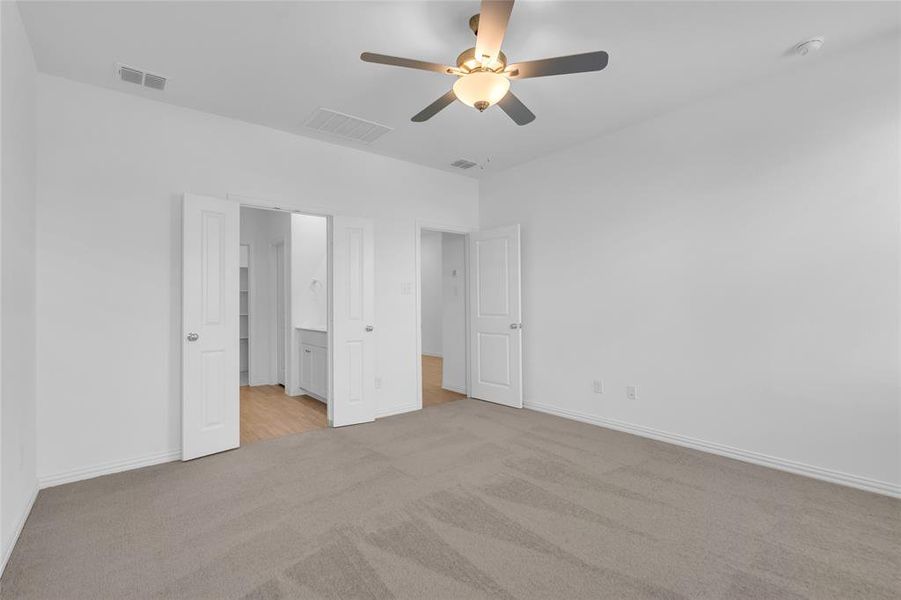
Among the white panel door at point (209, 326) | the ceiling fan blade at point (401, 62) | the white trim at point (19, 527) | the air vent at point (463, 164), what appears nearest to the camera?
the white trim at point (19, 527)

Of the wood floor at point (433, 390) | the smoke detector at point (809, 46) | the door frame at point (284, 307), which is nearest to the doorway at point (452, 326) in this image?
the wood floor at point (433, 390)

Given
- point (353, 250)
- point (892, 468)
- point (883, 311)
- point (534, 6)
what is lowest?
point (892, 468)

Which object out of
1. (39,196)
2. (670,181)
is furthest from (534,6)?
(39,196)

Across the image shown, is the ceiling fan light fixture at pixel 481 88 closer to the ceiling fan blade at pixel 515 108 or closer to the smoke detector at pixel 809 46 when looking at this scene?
the ceiling fan blade at pixel 515 108

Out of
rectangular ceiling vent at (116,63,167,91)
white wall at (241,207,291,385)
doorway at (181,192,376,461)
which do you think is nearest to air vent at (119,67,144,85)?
rectangular ceiling vent at (116,63,167,91)

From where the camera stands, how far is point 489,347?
17.1ft

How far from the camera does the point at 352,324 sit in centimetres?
436

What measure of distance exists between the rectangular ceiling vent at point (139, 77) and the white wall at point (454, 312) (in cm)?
358

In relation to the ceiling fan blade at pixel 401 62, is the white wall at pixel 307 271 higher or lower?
lower

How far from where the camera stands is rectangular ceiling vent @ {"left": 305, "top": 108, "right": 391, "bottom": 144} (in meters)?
3.70

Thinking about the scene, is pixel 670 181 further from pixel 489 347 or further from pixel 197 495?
pixel 197 495

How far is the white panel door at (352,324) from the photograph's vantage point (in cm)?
425

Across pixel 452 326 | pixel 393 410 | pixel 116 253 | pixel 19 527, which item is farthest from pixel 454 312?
pixel 19 527

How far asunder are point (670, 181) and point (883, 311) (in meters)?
1.71
